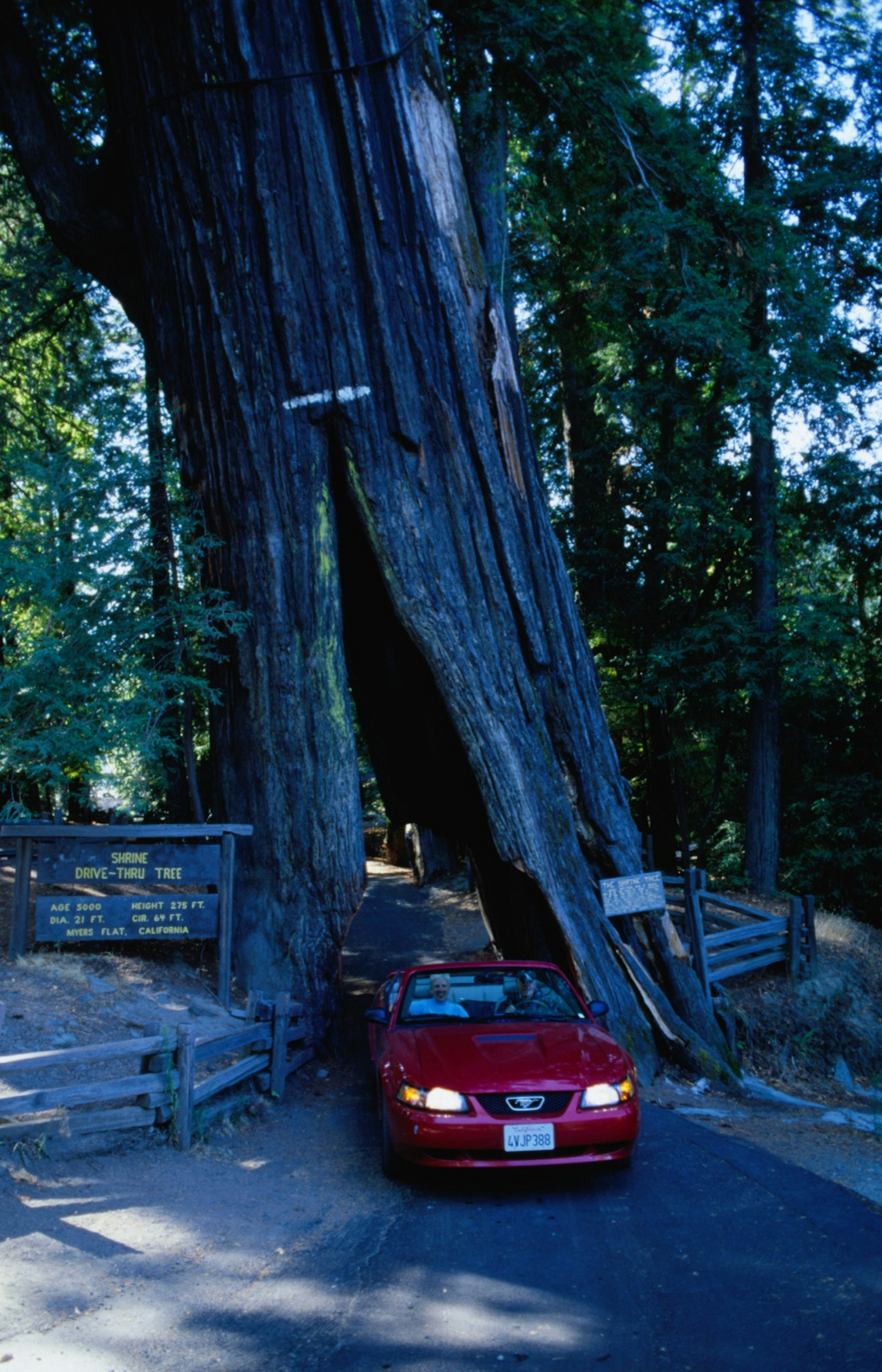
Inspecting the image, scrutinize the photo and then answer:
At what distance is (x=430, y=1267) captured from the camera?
503 cm

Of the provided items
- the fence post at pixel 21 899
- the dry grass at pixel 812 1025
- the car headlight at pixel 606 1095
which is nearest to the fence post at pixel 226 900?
the fence post at pixel 21 899

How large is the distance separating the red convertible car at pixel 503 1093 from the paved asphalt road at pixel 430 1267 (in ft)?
0.97

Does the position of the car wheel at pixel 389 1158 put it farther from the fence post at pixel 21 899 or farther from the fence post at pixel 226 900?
the fence post at pixel 21 899

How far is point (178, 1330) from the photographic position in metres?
4.28

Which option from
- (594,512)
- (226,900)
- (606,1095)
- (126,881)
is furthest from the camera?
(594,512)

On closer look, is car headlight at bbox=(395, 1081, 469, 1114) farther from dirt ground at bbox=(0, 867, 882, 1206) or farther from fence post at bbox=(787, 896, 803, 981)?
fence post at bbox=(787, 896, 803, 981)

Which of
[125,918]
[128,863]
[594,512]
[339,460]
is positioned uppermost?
[594,512]

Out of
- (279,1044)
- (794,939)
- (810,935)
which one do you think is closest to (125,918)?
(279,1044)

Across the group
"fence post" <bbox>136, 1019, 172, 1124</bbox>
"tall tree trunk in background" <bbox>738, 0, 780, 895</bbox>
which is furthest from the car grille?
"tall tree trunk in background" <bbox>738, 0, 780, 895</bbox>

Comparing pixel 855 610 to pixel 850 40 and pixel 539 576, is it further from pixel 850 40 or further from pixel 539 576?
pixel 850 40

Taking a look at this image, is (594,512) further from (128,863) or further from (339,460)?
(128,863)

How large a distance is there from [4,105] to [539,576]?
896 cm

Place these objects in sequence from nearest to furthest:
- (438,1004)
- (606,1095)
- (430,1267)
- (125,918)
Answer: (430,1267), (606,1095), (438,1004), (125,918)

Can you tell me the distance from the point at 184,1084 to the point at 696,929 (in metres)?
7.48
